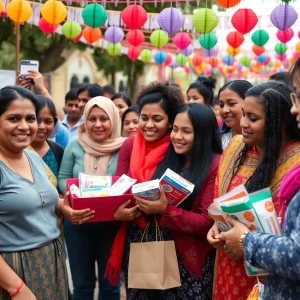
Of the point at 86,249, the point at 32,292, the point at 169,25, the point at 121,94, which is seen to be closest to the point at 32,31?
the point at 169,25

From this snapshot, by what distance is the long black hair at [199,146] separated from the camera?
3176 millimetres

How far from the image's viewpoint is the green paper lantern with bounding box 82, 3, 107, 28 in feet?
23.7

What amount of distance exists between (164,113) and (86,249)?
118cm

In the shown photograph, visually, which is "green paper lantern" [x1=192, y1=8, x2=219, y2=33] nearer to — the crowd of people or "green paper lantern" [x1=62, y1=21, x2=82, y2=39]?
"green paper lantern" [x1=62, y1=21, x2=82, y2=39]

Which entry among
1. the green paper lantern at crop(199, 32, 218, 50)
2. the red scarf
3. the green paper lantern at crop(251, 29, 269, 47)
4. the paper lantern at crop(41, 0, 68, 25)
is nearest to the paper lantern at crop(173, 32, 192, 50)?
the green paper lantern at crop(199, 32, 218, 50)

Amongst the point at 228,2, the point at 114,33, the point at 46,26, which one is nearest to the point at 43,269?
the point at 228,2

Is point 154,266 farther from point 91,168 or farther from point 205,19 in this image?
point 205,19

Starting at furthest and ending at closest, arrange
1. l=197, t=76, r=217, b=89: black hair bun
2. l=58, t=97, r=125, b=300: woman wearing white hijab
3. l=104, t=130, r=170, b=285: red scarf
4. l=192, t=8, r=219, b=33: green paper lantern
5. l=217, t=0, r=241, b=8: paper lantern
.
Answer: l=192, t=8, r=219, b=33: green paper lantern
l=217, t=0, r=241, b=8: paper lantern
l=197, t=76, r=217, b=89: black hair bun
l=58, t=97, r=125, b=300: woman wearing white hijab
l=104, t=130, r=170, b=285: red scarf

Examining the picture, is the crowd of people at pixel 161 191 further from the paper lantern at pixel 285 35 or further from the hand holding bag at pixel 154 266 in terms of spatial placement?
the paper lantern at pixel 285 35

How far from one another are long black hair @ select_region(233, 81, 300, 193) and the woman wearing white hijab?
1.39 meters

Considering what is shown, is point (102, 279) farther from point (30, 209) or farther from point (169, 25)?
point (169, 25)

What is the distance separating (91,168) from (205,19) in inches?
166

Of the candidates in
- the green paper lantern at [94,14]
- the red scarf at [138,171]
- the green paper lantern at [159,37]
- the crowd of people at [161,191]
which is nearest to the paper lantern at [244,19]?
the green paper lantern at [94,14]

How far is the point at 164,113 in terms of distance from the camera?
3445 mm
